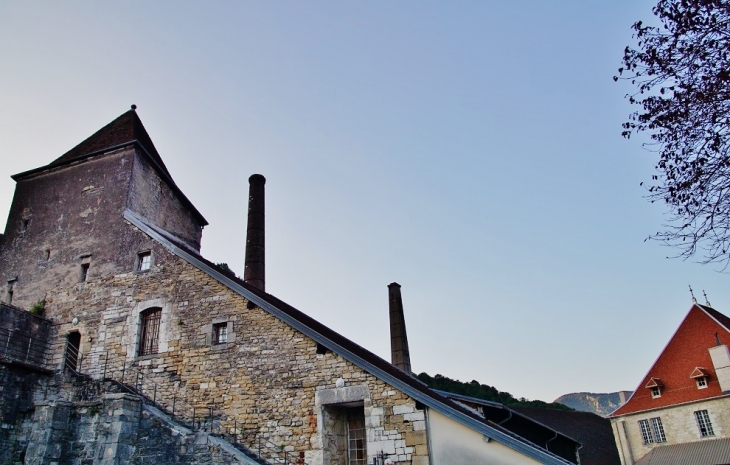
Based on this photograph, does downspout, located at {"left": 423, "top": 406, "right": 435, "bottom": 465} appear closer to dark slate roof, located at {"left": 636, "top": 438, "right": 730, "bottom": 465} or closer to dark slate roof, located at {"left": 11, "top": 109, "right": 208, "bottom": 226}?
dark slate roof, located at {"left": 11, "top": 109, "right": 208, "bottom": 226}

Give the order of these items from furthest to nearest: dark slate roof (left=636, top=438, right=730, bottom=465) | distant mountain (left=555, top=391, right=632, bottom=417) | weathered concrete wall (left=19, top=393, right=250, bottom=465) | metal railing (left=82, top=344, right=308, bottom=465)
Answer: distant mountain (left=555, top=391, right=632, bottom=417) < dark slate roof (left=636, top=438, right=730, bottom=465) < metal railing (left=82, top=344, right=308, bottom=465) < weathered concrete wall (left=19, top=393, right=250, bottom=465)

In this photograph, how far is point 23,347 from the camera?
1362cm

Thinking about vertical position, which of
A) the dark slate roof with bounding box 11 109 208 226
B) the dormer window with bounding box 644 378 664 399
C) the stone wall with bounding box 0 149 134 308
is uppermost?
the dark slate roof with bounding box 11 109 208 226

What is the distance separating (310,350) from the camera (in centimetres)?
1162

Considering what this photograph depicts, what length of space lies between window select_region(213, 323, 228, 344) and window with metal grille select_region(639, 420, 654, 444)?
23.2 m

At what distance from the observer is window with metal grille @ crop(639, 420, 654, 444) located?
85.4 feet

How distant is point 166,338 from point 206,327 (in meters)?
1.19

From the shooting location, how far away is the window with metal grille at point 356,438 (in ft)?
36.4

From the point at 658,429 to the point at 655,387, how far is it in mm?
1982

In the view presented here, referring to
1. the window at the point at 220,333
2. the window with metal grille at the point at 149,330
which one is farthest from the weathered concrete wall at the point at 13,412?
the window at the point at 220,333

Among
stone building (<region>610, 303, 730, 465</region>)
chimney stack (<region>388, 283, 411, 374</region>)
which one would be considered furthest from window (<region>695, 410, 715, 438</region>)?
chimney stack (<region>388, 283, 411, 374</region>)

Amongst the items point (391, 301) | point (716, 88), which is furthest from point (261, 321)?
point (391, 301)

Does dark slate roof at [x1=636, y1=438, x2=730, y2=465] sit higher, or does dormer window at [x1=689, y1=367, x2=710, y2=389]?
dormer window at [x1=689, y1=367, x2=710, y2=389]

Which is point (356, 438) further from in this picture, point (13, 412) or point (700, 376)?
point (700, 376)
